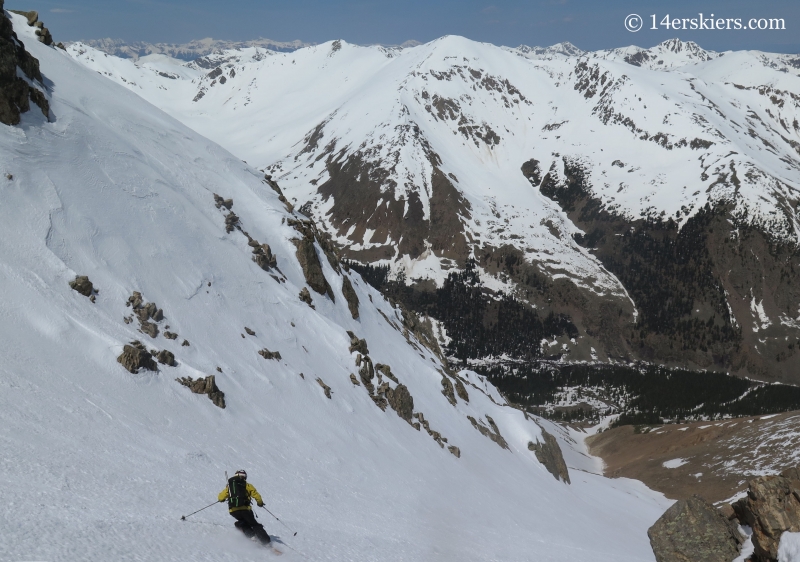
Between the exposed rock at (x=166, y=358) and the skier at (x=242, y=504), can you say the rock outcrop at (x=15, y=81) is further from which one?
the skier at (x=242, y=504)

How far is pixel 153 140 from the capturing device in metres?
49.8

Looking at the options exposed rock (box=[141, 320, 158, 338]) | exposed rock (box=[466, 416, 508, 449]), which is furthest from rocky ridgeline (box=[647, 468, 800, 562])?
exposed rock (box=[466, 416, 508, 449])

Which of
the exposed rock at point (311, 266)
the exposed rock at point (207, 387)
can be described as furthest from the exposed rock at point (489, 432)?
the exposed rock at point (207, 387)

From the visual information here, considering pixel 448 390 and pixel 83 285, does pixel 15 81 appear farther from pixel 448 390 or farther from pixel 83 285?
pixel 448 390

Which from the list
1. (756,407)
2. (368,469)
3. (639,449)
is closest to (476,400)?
(368,469)

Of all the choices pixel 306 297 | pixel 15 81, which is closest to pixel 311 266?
pixel 306 297

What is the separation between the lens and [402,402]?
44281 mm

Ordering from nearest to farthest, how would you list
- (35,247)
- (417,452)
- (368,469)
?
(35,247) → (368,469) → (417,452)

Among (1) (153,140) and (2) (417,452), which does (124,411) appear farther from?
(1) (153,140)

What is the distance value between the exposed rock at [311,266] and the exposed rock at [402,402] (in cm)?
1278

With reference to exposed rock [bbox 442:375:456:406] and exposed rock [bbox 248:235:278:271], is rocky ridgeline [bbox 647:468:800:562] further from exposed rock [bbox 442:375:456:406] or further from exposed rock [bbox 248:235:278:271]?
exposed rock [bbox 248:235:278:271]

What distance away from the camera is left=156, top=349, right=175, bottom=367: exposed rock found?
1067 inches

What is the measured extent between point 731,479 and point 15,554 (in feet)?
311

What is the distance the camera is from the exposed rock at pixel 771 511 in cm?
1839
